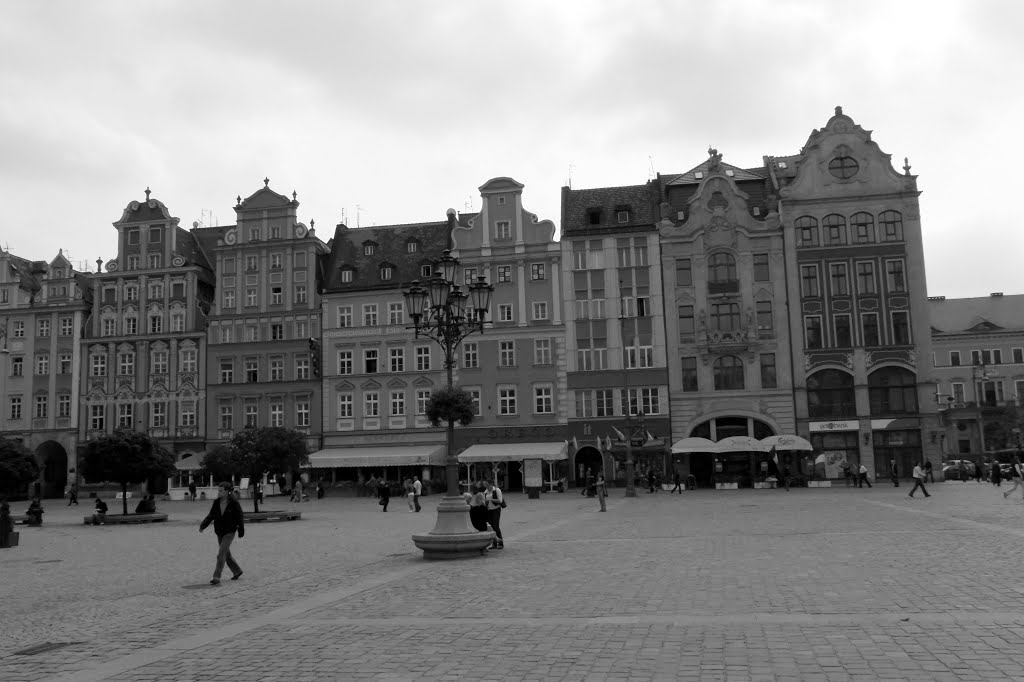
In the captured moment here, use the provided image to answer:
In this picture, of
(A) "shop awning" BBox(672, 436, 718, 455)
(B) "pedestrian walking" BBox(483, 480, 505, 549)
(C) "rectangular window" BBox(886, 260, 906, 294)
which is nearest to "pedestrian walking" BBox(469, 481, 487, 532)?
(B) "pedestrian walking" BBox(483, 480, 505, 549)

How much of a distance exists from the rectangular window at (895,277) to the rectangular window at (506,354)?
878 inches

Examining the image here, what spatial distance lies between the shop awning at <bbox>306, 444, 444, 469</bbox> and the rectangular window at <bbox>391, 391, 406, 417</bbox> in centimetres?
214

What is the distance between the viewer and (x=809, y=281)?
5700cm

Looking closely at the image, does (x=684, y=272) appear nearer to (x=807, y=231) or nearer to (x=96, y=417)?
(x=807, y=231)

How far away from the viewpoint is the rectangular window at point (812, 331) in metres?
56.6

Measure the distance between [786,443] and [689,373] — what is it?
751 cm

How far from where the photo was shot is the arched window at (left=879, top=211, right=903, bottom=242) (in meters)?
56.6

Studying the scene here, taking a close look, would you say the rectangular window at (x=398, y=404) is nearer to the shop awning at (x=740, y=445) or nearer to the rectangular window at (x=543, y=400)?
the rectangular window at (x=543, y=400)

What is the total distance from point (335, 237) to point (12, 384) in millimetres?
23885

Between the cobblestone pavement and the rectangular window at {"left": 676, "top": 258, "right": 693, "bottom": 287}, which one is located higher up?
the rectangular window at {"left": 676, "top": 258, "right": 693, "bottom": 287}

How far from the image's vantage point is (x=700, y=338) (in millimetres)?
57406

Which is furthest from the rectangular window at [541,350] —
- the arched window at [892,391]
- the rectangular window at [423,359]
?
the arched window at [892,391]

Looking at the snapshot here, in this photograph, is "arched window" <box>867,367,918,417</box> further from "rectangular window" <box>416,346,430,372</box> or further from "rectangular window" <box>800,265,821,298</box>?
"rectangular window" <box>416,346,430,372</box>

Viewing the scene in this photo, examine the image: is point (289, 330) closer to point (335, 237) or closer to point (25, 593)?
point (335, 237)
